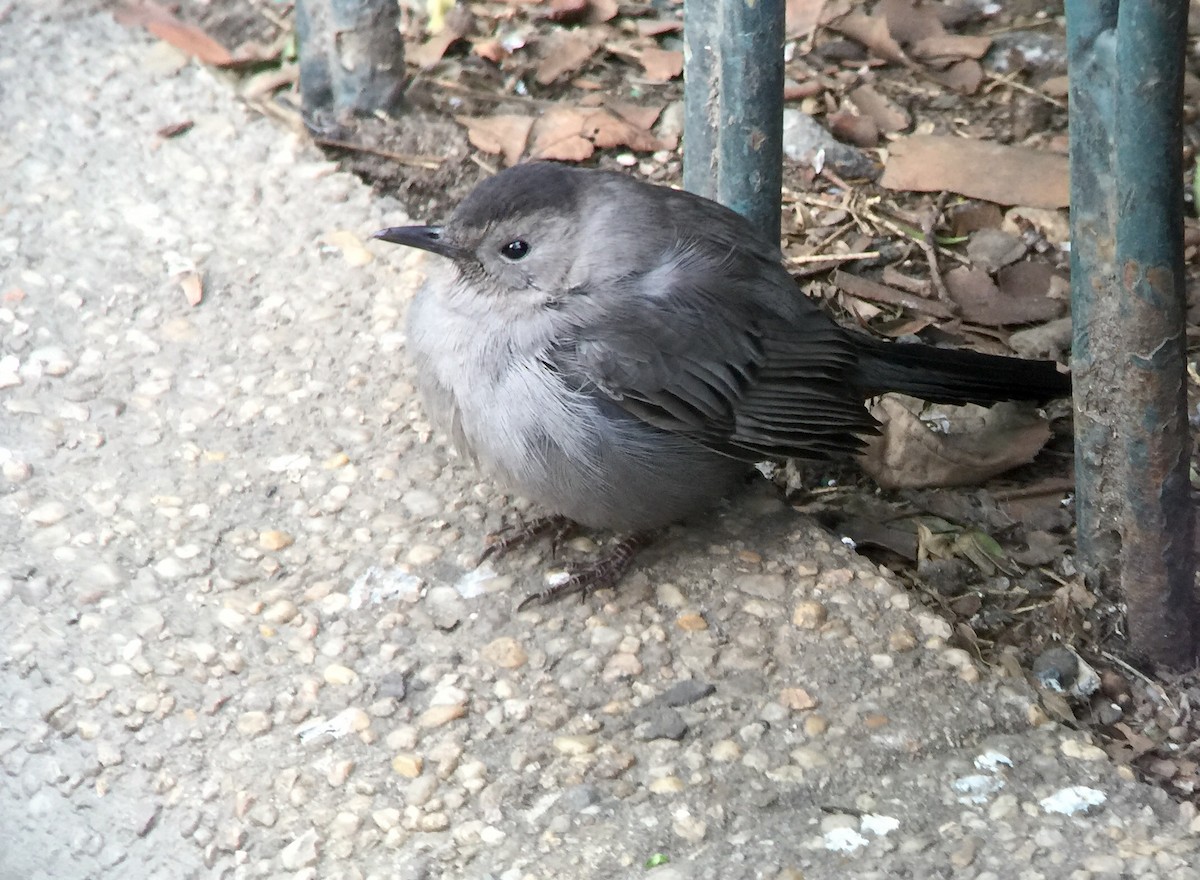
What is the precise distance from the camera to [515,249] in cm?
374

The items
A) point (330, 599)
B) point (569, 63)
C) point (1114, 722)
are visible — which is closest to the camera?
point (1114, 722)

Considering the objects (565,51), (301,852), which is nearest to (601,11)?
(565,51)

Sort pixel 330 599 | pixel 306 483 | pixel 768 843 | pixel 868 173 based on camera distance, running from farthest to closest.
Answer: pixel 868 173 → pixel 306 483 → pixel 330 599 → pixel 768 843

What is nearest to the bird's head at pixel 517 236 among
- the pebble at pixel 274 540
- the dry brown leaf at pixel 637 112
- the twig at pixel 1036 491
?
the pebble at pixel 274 540

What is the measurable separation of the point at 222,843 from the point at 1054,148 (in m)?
3.60

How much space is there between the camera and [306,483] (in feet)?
13.0

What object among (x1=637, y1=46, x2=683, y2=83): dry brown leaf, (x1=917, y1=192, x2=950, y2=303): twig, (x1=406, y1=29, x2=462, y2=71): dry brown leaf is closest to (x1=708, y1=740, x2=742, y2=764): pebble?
(x1=917, y1=192, x2=950, y2=303): twig

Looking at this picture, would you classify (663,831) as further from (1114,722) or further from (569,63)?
(569,63)

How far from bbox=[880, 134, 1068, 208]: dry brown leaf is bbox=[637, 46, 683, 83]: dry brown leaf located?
88 cm

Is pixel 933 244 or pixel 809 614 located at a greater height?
pixel 933 244

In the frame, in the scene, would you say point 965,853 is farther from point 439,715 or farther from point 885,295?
point 885,295

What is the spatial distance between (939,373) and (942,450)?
25 centimetres

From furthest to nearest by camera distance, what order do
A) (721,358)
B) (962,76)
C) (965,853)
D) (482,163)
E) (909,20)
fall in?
(909,20) → (962,76) → (482,163) → (721,358) → (965,853)

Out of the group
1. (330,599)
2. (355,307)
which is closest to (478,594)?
(330,599)
